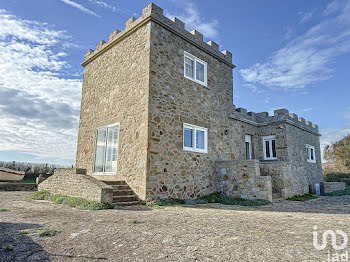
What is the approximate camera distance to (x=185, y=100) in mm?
9586

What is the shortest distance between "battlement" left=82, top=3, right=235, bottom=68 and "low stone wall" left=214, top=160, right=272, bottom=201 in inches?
219

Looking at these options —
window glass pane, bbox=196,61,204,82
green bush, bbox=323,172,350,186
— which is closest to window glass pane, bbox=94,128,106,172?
window glass pane, bbox=196,61,204,82

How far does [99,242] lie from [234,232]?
2381mm

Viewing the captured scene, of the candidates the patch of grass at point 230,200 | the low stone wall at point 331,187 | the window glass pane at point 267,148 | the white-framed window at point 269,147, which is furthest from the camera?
the low stone wall at point 331,187

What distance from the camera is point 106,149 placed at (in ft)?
33.1

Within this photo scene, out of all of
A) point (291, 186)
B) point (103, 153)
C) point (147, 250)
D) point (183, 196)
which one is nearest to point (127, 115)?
point (103, 153)

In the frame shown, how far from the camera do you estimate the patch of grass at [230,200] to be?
8432mm

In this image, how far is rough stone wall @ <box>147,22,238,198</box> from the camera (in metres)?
8.20

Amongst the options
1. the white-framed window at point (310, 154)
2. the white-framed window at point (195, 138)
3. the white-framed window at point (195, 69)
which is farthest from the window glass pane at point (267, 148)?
the white-framed window at point (195, 69)

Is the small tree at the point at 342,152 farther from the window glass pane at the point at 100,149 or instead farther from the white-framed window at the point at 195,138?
the window glass pane at the point at 100,149

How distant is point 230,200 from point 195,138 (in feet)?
9.39

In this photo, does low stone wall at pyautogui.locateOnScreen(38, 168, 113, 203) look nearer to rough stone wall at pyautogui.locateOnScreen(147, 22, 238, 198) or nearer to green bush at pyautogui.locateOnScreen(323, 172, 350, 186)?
rough stone wall at pyautogui.locateOnScreen(147, 22, 238, 198)

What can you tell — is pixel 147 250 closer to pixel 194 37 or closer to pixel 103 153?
pixel 103 153

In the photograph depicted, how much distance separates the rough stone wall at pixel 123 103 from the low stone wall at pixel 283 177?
6.31 meters
